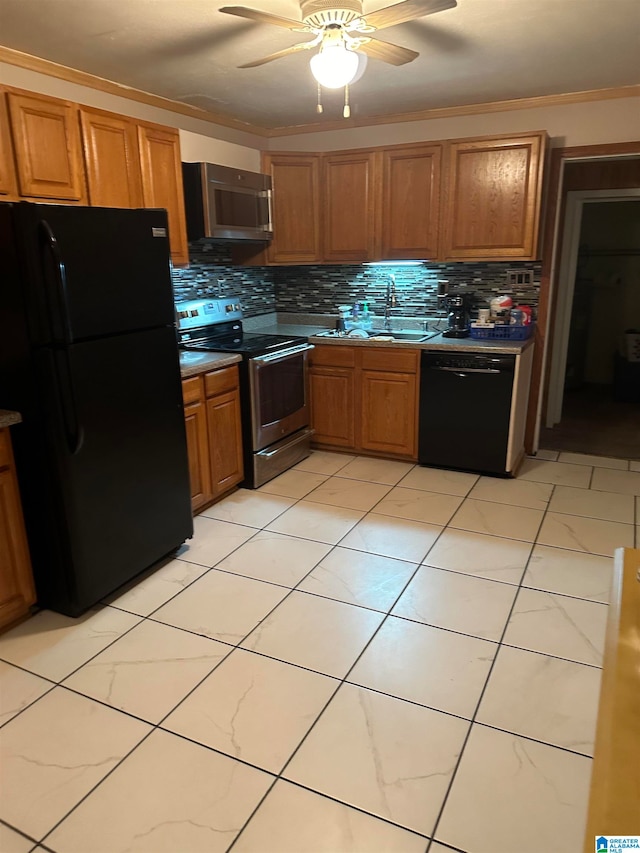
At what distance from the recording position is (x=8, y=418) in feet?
7.03

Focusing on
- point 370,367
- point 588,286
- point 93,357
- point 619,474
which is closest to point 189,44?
point 93,357

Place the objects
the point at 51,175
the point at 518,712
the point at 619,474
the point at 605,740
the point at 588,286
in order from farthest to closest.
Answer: the point at 588,286 → the point at 619,474 → the point at 51,175 → the point at 518,712 → the point at 605,740

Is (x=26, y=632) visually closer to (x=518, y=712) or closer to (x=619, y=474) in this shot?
(x=518, y=712)

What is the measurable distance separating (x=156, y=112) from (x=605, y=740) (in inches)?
151

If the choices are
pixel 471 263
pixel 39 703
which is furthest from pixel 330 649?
pixel 471 263

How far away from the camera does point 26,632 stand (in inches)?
91.0

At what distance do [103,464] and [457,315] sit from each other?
2.65 meters

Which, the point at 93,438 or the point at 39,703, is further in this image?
the point at 93,438

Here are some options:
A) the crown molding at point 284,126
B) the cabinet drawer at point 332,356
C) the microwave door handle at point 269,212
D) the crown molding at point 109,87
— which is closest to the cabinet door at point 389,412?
Result: the cabinet drawer at point 332,356

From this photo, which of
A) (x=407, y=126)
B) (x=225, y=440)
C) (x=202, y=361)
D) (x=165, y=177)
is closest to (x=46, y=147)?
(x=165, y=177)

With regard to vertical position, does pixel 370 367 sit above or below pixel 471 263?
below

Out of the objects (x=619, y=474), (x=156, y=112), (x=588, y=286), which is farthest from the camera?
(x=588, y=286)

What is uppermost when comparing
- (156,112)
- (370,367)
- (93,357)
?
(156,112)

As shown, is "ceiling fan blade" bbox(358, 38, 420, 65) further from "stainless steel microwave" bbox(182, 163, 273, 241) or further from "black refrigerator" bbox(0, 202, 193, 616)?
"stainless steel microwave" bbox(182, 163, 273, 241)
